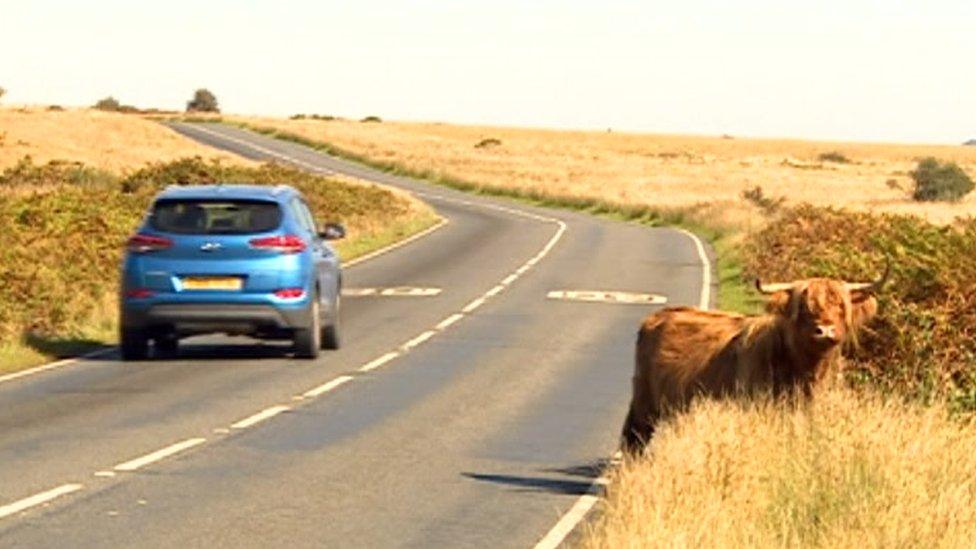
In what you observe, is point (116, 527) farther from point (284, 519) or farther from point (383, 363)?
point (383, 363)

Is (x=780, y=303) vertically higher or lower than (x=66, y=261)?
higher

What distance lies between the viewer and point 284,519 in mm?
12875

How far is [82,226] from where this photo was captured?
34562mm

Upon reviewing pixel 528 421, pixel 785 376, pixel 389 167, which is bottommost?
pixel 389 167

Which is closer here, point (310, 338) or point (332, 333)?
point (310, 338)

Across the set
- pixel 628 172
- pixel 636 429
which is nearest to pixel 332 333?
pixel 636 429

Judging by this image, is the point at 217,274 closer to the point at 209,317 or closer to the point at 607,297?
the point at 209,317

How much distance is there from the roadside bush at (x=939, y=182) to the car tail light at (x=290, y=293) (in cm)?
7331

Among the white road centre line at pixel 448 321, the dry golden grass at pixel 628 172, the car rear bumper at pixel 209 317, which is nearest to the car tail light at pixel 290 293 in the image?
the car rear bumper at pixel 209 317

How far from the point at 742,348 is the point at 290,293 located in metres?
11.1

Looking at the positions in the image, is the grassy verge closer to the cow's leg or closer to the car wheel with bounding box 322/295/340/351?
the car wheel with bounding box 322/295/340/351

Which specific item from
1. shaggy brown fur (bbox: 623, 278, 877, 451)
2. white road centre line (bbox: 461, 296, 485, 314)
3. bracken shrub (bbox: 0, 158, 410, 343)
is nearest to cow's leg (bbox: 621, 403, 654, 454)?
shaggy brown fur (bbox: 623, 278, 877, 451)

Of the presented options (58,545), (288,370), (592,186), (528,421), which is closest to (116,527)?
(58,545)

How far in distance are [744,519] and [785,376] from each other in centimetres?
245
